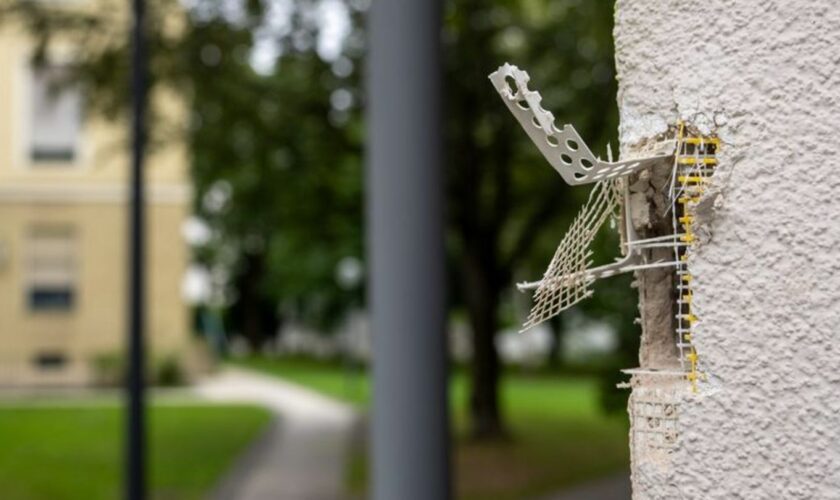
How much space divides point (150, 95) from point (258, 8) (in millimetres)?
2022

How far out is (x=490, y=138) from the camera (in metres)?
18.3

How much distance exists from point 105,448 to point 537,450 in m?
6.39

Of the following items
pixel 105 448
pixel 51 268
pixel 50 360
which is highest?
pixel 51 268

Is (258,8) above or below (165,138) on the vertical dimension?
above

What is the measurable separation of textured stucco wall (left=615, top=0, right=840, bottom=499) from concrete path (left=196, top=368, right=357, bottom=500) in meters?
13.2

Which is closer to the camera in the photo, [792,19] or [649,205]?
[792,19]

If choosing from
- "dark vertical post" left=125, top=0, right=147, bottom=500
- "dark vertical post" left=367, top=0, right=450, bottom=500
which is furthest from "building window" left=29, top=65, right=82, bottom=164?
"dark vertical post" left=367, top=0, right=450, bottom=500

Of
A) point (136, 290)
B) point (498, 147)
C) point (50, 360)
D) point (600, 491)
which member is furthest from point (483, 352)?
point (50, 360)

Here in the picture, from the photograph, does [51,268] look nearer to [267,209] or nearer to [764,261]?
[267,209]

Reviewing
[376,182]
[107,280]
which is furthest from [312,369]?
[376,182]

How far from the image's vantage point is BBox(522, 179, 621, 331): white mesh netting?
1468 mm

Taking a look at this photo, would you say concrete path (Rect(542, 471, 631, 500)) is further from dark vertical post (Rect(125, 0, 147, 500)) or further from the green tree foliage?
dark vertical post (Rect(125, 0, 147, 500))

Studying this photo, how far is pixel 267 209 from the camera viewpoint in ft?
62.5

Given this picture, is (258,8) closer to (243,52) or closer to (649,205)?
(243,52)
